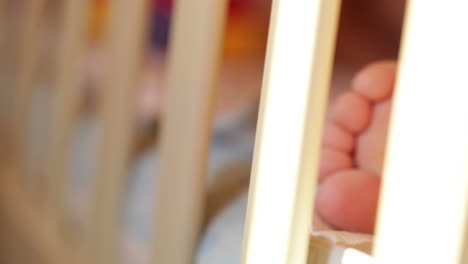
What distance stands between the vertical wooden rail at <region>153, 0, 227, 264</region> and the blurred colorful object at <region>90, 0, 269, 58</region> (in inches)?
20.0

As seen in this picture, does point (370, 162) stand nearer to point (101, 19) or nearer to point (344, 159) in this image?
point (344, 159)

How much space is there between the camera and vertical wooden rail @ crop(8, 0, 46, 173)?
935mm

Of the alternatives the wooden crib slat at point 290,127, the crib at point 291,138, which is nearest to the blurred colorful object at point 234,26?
the crib at point 291,138

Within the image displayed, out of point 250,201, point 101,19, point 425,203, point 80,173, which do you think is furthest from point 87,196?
point 425,203

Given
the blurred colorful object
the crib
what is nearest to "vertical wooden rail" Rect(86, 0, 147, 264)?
the crib

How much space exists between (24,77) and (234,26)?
1.54 feet

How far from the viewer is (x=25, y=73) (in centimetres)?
97

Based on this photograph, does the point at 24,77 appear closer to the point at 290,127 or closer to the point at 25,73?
the point at 25,73

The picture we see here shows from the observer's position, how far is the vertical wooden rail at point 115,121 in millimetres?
651

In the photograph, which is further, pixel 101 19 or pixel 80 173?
pixel 101 19

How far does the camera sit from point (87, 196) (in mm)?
837

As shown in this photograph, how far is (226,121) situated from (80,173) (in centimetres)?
23

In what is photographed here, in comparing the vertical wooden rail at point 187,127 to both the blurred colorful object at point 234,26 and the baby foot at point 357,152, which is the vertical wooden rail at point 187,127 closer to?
the baby foot at point 357,152

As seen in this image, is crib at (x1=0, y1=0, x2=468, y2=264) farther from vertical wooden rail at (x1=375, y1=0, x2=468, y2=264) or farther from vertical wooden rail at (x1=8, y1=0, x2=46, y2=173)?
vertical wooden rail at (x1=8, y1=0, x2=46, y2=173)
